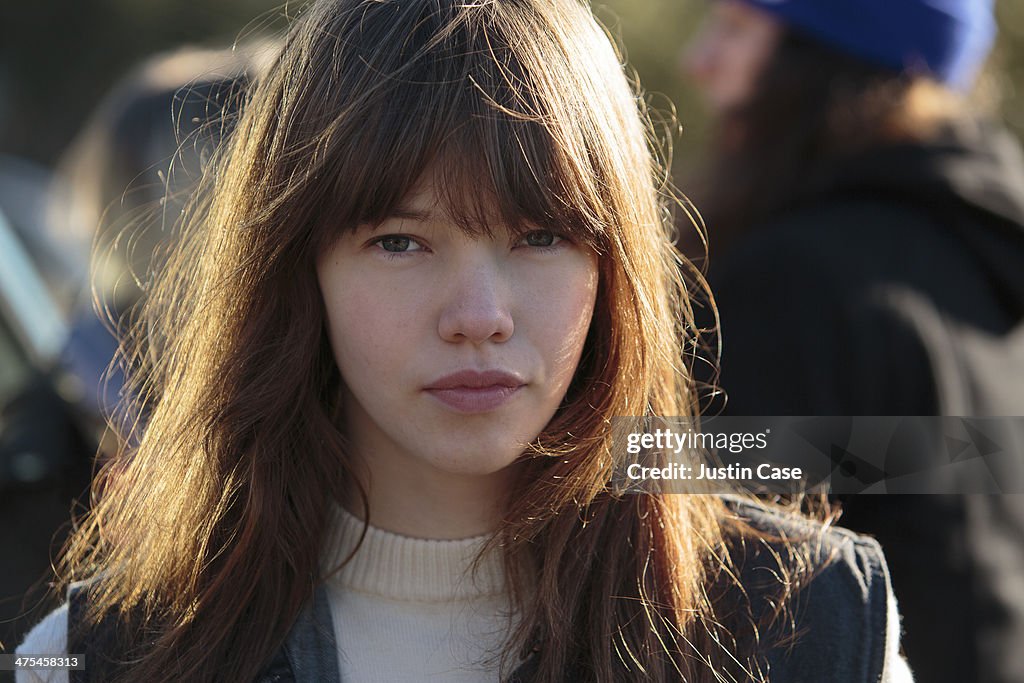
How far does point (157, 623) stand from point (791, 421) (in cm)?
126

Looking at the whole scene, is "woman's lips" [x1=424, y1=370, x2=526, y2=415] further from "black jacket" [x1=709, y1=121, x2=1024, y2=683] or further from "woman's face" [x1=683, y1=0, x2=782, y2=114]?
"woman's face" [x1=683, y1=0, x2=782, y2=114]

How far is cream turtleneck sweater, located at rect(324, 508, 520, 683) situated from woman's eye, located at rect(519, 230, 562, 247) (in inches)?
17.8

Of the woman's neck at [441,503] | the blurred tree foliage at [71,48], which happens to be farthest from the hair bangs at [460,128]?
the blurred tree foliage at [71,48]

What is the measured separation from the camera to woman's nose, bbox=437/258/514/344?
55.1 inches

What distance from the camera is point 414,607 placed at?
1.63 metres

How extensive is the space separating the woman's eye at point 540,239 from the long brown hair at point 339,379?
0.03m

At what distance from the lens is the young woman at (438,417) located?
1440 mm

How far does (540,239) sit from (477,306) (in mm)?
144

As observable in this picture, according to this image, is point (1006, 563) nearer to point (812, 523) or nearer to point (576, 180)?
point (812, 523)

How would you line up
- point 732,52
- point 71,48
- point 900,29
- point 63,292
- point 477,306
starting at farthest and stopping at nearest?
point 71,48
point 63,292
point 732,52
point 900,29
point 477,306

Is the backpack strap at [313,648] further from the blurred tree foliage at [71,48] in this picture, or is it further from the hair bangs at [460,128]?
the blurred tree foliage at [71,48]

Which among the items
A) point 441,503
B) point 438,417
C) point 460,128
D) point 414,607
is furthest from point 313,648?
point 460,128

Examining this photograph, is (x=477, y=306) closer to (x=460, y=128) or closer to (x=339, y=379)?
(x=460, y=128)

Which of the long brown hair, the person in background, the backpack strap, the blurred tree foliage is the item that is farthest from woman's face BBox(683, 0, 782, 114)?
the blurred tree foliage
